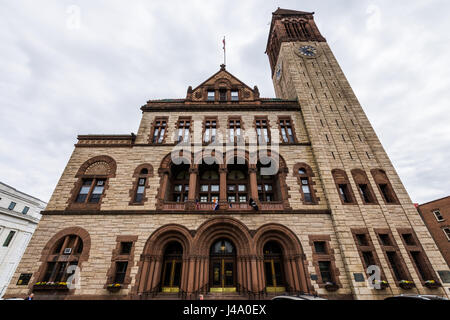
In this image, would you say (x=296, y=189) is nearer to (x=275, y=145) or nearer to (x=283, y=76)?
(x=275, y=145)

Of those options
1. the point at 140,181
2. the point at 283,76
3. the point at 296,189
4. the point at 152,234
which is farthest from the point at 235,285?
the point at 283,76

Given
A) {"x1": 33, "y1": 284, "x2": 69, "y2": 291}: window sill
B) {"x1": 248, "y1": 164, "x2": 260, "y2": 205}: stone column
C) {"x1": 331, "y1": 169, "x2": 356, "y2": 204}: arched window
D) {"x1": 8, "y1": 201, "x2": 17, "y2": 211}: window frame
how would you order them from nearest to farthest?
{"x1": 33, "y1": 284, "x2": 69, "y2": 291}: window sill, {"x1": 331, "y1": 169, "x2": 356, "y2": 204}: arched window, {"x1": 248, "y1": 164, "x2": 260, "y2": 205}: stone column, {"x1": 8, "y1": 201, "x2": 17, "y2": 211}: window frame

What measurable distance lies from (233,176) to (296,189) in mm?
6343

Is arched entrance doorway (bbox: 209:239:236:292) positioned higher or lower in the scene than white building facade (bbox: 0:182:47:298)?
lower

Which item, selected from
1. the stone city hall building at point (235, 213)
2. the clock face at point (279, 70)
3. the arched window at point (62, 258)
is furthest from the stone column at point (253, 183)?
the clock face at point (279, 70)

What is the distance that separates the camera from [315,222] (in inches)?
614

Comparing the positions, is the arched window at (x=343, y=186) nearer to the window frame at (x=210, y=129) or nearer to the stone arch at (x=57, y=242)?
the window frame at (x=210, y=129)

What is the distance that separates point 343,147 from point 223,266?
15.9 meters

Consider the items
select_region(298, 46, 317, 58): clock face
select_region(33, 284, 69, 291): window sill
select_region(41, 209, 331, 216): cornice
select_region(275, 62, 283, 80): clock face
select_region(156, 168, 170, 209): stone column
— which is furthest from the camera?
select_region(275, 62, 283, 80): clock face

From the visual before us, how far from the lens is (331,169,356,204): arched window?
1662 cm

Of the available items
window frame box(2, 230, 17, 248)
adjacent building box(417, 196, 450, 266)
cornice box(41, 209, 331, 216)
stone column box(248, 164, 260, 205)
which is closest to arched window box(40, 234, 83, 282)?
cornice box(41, 209, 331, 216)

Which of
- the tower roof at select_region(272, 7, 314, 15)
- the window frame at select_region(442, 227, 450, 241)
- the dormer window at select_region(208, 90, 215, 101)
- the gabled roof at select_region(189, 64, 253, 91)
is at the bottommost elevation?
the window frame at select_region(442, 227, 450, 241)

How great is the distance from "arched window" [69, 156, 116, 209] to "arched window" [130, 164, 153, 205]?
2401 millimetres

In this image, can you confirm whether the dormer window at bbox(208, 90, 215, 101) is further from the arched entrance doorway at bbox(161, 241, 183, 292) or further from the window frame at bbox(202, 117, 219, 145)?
the arched entrance doorway at bbox(161, 241, 183, 292)
